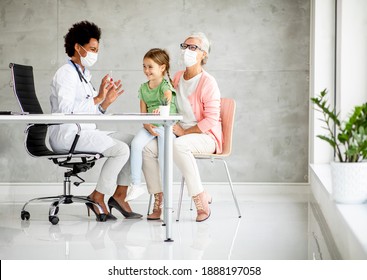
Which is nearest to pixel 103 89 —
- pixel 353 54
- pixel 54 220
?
pixel 54 220

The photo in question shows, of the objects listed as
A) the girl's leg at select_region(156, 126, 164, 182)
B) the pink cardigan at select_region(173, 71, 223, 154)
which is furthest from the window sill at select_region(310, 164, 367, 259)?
the girl's leg at select_region(156, 126, 164, 182)

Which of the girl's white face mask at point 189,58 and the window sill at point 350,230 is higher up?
the girl's white face mask at point 189,58

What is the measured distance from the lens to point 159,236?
14.2 feet

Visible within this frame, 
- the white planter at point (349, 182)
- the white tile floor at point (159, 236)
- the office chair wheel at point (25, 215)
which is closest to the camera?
the white planter at point (349, 182)

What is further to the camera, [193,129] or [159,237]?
[193,129]

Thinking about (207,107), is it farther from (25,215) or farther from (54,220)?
(25,215)

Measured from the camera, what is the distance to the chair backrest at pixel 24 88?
16.5 feet

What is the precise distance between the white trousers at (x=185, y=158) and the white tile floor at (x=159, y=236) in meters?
0.28

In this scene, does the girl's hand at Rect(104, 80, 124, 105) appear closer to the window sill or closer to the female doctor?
the female doctor

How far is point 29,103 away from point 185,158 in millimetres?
1321

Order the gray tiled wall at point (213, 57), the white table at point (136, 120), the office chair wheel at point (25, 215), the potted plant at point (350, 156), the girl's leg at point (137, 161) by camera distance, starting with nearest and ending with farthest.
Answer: the potted plant at point (350, 156), the white table at point (136, 120), the girl's leg at point (137, 161), the office chair wheel at point (25, 215), the gray tiled wall at point (213, 57)

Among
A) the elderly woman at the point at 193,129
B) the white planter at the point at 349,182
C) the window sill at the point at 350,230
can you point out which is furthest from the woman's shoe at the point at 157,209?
the white planter at the point at 349,182

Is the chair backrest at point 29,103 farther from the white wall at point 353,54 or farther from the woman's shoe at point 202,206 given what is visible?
the white wall at point 353,54

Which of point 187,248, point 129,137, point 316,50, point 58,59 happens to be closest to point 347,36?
point 316,50
